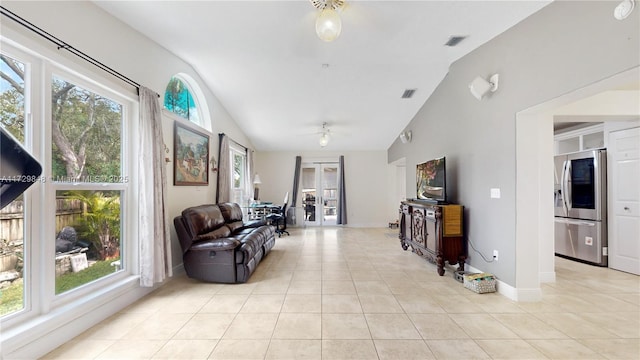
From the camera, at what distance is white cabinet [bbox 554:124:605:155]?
404cm

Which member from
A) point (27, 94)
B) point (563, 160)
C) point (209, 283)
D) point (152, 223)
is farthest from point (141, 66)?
point (563, 160)

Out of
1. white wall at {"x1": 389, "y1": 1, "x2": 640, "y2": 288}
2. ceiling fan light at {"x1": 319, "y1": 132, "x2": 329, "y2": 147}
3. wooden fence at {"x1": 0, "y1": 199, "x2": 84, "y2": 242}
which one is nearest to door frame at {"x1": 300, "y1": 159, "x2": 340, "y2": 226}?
ceiling fan light at {"x1": 319, "y1": 132, "x2": 329, "y2": 147}

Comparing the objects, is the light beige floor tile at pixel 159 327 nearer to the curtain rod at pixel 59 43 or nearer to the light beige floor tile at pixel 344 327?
the light beige floor tile at pixel 344 327

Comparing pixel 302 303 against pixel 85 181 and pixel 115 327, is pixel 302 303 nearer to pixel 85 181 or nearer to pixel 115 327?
pixel 115 327

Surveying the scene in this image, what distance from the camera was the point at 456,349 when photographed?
192 cm

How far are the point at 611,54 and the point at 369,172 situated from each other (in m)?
6.20

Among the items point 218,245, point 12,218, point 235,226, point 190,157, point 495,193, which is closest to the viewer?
point 12,218

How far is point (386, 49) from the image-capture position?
3.35 m

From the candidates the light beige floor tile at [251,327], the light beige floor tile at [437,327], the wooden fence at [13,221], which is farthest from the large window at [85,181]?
the light beige floor tile at [437,327]

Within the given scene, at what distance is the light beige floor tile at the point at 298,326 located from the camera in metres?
2.09

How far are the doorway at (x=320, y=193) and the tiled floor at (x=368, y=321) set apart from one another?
14.8 feet

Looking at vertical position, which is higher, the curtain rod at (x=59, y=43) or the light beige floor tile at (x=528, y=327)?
the curtain rod at (x=59, y=43)

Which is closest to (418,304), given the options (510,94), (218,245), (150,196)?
(218,245)

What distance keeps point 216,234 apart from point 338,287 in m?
1.80
